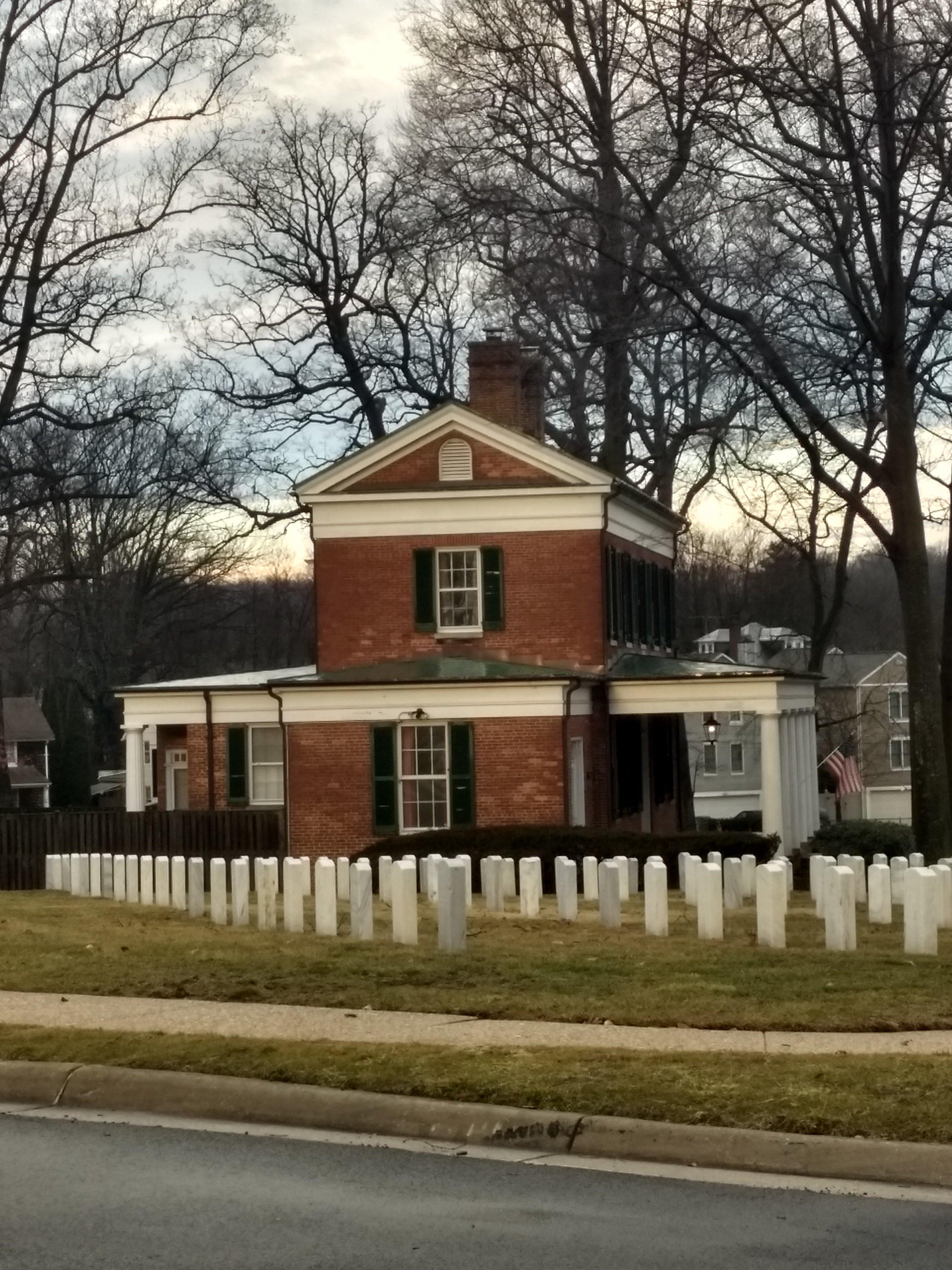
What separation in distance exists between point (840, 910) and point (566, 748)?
50.7 ft

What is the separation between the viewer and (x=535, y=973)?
1399 centimetres

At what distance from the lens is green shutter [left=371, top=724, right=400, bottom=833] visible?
31.4 meters

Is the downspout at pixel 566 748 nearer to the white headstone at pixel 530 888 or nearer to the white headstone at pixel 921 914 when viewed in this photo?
the white headstone at pixel 530 888

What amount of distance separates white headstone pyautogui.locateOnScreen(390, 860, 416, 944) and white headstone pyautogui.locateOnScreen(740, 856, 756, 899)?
516 centimetres

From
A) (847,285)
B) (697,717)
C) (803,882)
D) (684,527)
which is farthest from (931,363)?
(697,717)

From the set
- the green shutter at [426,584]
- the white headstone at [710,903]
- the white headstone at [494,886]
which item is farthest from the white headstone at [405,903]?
the green shutter at [426,584]

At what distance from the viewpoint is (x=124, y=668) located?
6769 cm

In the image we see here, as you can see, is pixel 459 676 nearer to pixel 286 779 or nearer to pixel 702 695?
pixel 286 779

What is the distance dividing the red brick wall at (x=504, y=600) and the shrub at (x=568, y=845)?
493 centimetres

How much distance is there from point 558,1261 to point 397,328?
40.4 meters

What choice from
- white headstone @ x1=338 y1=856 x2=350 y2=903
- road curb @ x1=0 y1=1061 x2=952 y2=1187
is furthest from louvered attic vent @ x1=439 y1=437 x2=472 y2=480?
road curb @ x1=0 y1=1061 x2=952 y2=1187

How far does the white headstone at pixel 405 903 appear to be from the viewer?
16.2m

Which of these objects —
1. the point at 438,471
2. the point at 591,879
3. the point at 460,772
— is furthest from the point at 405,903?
the point at 438,471

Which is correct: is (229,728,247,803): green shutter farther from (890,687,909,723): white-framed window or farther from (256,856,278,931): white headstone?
(890,687,909,723): white-framed window
